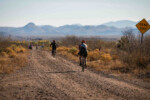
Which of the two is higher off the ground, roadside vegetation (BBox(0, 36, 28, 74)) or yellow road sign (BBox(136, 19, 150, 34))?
yellow road sign (BBox(136, 19, 150, 34))

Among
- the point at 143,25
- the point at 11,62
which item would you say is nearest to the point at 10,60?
the point at 11,62

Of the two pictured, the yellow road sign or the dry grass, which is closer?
the dry grass

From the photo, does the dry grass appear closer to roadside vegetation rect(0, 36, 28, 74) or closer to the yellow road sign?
roadside vegetation rect(0, 36, 28, 74)

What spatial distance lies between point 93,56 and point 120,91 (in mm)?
12620

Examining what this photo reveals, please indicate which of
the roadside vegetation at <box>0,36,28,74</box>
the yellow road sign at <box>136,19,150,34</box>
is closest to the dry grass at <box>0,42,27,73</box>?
the roadside vegetation at <box>0,36,28,74</box>

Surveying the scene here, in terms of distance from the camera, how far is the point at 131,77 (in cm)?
1157

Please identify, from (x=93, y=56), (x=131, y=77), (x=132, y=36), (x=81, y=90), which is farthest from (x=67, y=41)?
(x=81, y=90)

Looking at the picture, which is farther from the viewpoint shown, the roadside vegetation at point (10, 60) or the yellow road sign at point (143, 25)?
the yellow road sign at point (143, 25)

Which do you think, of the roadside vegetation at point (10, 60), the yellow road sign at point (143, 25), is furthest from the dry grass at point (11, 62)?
the yellow road sign at point (143, 25)

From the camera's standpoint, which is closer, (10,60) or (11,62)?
(11,62)

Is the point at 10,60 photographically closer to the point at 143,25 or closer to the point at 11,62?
the point at 11,62

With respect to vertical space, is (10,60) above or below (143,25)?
below

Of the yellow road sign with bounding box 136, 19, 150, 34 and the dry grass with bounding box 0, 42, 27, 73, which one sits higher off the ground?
the yellow road sign with bounding box 136, 19, 150, 34

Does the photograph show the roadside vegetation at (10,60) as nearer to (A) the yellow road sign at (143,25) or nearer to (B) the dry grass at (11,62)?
(B) the dry grass at (11,62)
